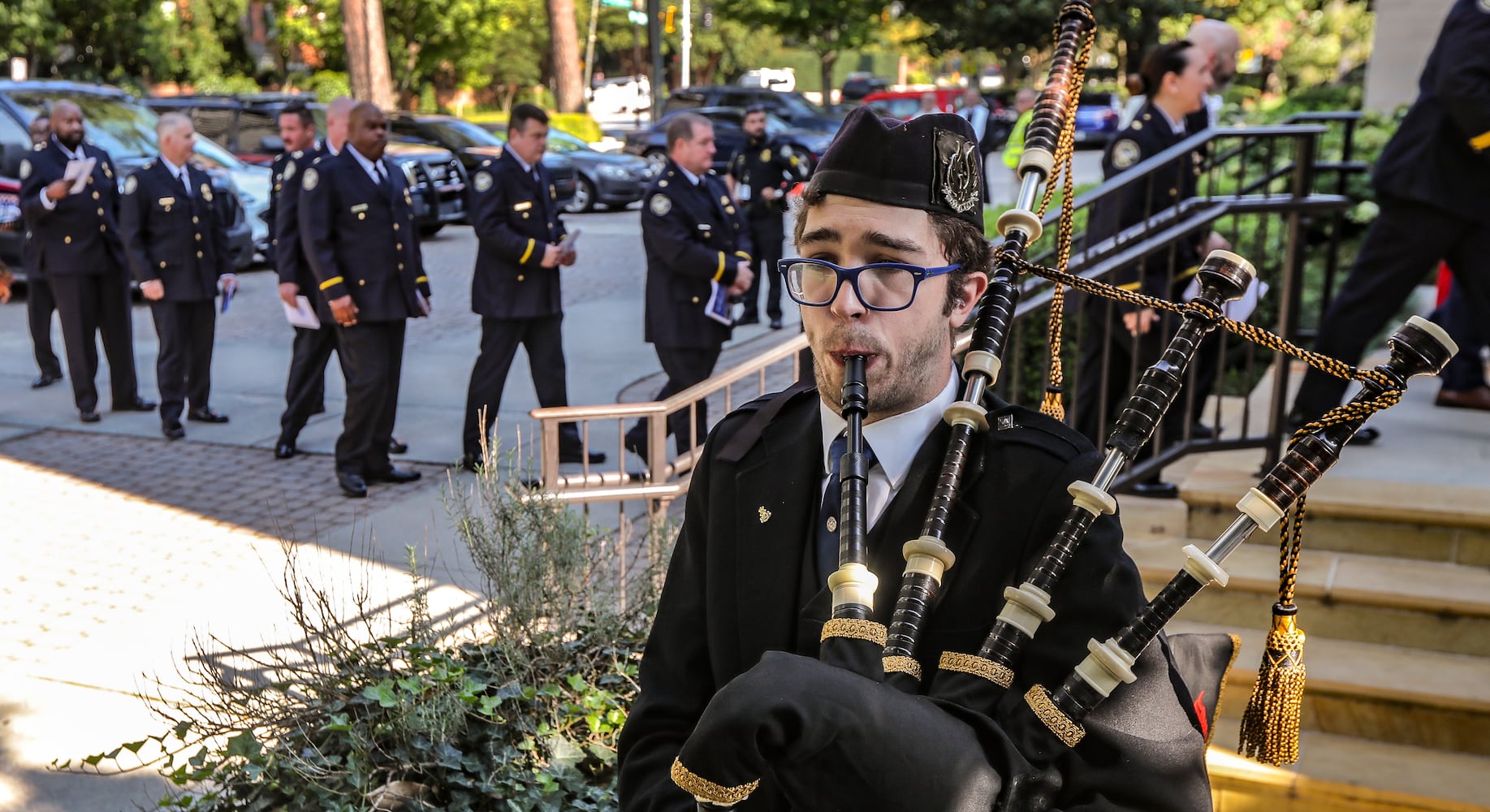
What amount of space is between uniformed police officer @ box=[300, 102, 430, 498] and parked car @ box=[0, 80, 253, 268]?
604cm

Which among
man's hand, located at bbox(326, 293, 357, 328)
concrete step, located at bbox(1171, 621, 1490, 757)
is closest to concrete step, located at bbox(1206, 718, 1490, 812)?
concrete step, located at bbox(1171, 621, 1490, 757)

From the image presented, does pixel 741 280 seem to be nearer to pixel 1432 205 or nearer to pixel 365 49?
pixel 1432 205

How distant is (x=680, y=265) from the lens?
7.70 m

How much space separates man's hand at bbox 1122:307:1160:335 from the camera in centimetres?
516

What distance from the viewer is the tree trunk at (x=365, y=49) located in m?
25.5

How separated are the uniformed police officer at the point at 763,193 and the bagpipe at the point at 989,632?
10.0 m

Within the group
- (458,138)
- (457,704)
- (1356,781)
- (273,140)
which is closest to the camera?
(457,704)

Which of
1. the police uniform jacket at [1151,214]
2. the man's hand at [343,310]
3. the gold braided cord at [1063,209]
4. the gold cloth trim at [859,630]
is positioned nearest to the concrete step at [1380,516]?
the police uniform jacket at [1151,214]

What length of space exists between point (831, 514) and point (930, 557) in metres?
0.31

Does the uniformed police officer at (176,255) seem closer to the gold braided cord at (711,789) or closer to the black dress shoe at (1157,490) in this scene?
the black dress shoe at (1157,490)

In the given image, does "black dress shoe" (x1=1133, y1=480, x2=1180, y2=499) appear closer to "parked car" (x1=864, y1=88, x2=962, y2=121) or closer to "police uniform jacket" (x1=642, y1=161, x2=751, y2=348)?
"police uniform jacket" (x1=642, y1=161, x2=751, y2=348)

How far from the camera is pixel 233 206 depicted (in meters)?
14.3

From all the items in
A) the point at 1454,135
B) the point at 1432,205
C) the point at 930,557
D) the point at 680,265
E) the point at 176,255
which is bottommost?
the point at 176,255

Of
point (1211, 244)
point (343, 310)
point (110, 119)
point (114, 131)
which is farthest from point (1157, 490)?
point (110, 119)
